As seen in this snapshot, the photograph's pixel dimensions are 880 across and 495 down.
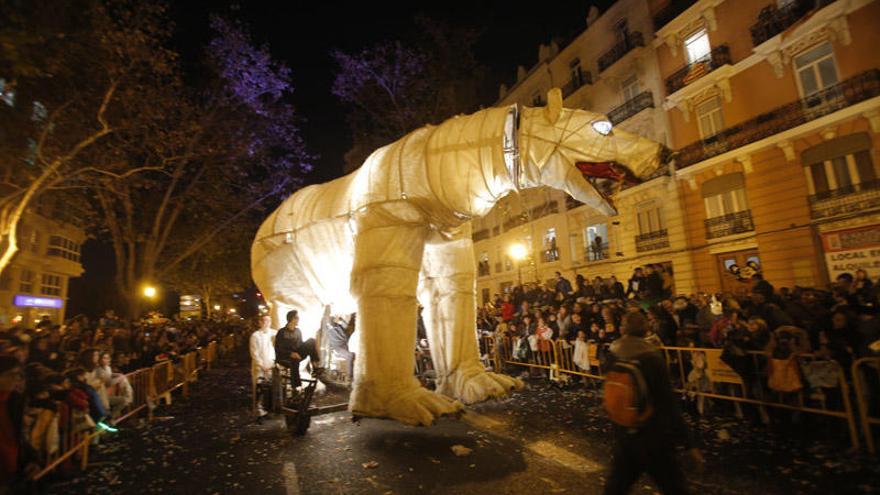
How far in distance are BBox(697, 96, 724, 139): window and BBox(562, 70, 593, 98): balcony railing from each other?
22.7 feet

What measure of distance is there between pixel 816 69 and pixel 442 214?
52.6 feet

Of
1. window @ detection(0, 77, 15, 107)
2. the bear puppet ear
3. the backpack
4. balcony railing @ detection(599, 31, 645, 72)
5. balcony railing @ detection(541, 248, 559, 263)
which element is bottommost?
the backpack

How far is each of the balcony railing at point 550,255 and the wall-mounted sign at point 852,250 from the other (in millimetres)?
12664

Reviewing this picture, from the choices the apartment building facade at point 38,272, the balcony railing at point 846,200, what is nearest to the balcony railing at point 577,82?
the balcony railing at point 846,200

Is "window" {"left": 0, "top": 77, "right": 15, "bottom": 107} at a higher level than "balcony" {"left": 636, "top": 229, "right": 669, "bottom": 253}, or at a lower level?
higher

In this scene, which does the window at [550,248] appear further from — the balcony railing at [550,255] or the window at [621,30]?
the window at [621,30]

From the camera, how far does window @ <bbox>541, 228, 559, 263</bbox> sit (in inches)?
999

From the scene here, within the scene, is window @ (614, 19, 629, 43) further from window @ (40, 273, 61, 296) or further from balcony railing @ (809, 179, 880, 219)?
window @ (40, 273, 61, 296)

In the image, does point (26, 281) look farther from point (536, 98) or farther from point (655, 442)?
point (655, 442)

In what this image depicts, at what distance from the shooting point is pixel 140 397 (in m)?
7.92

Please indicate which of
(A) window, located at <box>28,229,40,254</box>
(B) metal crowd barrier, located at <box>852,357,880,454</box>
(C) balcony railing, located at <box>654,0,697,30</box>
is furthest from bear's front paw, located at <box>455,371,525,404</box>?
(A) window, located at <box>28,229,40,254</box>

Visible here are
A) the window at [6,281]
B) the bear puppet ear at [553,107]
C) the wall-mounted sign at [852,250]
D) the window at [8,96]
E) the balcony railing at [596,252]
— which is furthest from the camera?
the balcony railing at [596,252]

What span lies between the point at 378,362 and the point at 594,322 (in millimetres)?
5296

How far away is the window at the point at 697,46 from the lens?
17.7 meters
